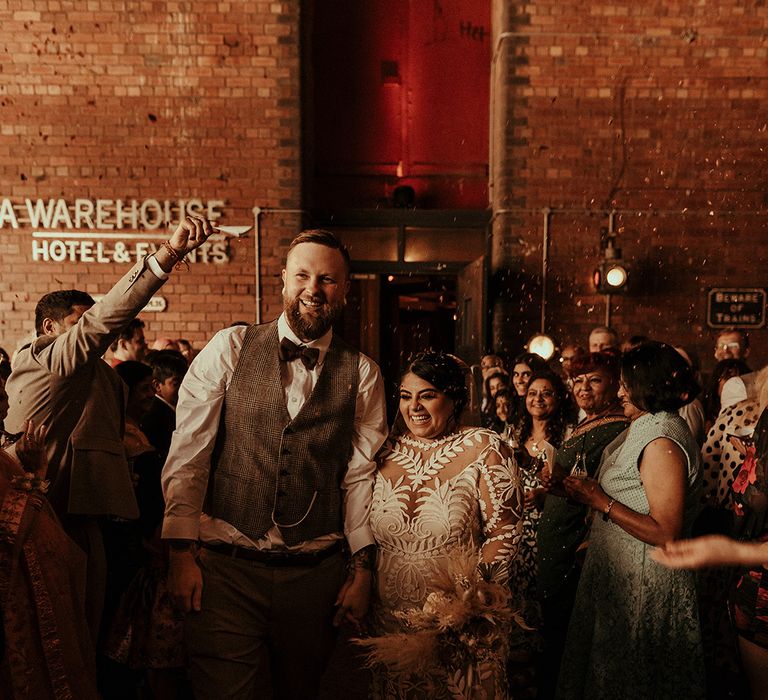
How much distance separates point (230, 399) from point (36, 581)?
0.79m

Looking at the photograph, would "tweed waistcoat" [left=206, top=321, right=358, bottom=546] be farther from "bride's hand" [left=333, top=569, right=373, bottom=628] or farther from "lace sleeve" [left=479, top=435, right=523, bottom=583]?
"lace sleeve" [left=479, top=435, right=523, bottom=583]

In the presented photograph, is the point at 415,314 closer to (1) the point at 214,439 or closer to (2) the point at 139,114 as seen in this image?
(2) the point at 139,114

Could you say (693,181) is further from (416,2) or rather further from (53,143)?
(53,143)

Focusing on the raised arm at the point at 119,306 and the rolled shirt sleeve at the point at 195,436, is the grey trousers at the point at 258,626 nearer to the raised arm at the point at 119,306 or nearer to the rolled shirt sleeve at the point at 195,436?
the rolled shirt sleeve at the point at 195,436

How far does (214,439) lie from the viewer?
6.70 ft

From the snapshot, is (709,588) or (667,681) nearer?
(667,681)

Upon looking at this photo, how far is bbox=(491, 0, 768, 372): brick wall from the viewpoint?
678cm

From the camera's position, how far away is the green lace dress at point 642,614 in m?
2.39

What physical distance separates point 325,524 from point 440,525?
38cm

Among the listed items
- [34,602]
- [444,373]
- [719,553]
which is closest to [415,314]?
[444,373]

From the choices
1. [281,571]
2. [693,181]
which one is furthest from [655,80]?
[281,571]

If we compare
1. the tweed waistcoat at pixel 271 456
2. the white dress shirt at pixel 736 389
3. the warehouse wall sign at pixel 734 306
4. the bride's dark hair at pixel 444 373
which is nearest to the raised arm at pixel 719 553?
the bride's dark hair at pixel 444 373

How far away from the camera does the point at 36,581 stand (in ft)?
6.34

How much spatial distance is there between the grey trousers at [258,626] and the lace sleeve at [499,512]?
52 centimetres
